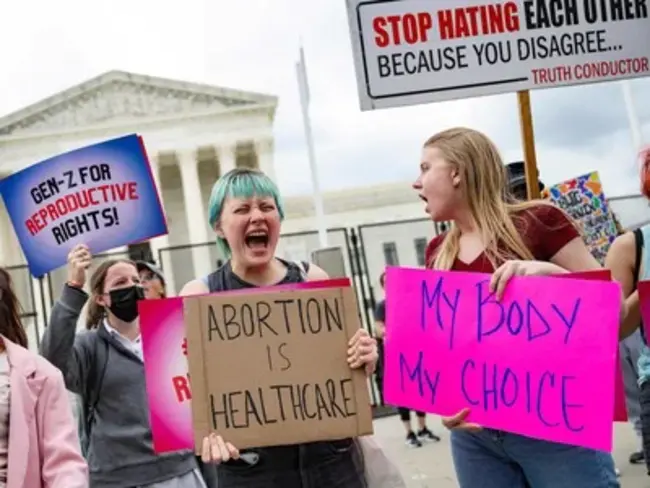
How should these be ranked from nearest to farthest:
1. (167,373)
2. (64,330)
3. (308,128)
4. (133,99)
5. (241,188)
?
(241,188), (167,373), (64,330), (308,128), (133,99)

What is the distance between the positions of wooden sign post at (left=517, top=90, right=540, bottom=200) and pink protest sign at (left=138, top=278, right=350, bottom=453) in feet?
4.58

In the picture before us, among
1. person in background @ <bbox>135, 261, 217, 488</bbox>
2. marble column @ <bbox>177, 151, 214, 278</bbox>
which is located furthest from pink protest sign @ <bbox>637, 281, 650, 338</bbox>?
marble column @ <bbox>177, 151, 214, 278</bbox>

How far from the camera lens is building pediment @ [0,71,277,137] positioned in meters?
41.8

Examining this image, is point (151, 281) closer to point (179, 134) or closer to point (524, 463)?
point (524, 463)

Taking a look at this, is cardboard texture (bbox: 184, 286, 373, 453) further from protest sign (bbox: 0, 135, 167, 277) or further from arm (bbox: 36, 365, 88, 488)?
protest sign (bbox: 0, 135, 167, 277)

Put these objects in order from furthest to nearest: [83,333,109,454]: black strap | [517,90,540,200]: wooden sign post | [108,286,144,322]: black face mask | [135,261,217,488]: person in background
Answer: [135,261,217,488]: person in background → [108,286,144,322]: black face mask → [83,333,109,454]: black strap → [517,90,540,200]: wooden sign post

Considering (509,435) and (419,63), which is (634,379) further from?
(509,435)

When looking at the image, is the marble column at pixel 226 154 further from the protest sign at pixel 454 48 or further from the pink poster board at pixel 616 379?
the pink poster board at pixel 616 379

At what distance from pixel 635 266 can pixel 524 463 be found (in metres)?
0.66

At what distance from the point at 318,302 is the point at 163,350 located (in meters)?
0.57

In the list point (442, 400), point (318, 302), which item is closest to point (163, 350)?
point (318, 302)

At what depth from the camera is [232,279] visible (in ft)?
7.98

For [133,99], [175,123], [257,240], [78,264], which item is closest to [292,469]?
[257,240]

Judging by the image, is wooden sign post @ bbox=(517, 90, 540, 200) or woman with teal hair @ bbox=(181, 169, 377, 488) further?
wooden sign post @ bbox=(517, 90, 540, 200)
